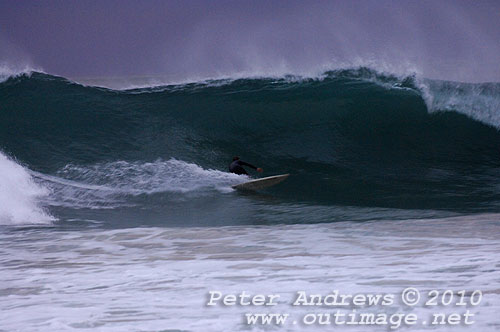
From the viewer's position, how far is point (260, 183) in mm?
9945

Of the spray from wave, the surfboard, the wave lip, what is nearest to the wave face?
the spray from wave

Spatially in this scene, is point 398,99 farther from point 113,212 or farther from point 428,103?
point 113,212

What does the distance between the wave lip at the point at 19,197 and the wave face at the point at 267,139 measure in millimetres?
332

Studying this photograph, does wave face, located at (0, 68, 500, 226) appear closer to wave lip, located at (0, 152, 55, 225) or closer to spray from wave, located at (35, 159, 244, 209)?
spray from wave, located at (35, 159, 244, 209)

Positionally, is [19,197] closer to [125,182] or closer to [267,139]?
[125,182]

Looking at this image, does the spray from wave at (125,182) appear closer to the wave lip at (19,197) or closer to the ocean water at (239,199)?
the ocean water at (239,199)

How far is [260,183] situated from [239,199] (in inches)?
25.6

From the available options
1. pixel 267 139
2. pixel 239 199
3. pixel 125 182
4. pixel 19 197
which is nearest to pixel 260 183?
pixel 239 199

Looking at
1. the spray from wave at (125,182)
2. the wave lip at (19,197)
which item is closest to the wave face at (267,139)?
the spray from wave at (125,182)

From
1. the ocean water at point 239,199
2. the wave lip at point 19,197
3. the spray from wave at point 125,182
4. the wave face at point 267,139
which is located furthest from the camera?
the wave face at point 267,139

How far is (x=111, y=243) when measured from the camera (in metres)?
6.34

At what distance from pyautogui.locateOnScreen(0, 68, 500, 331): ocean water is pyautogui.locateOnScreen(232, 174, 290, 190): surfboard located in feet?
0.43

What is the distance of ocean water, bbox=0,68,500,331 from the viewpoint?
13.5 feet

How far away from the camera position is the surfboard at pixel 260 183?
987 centimetres
